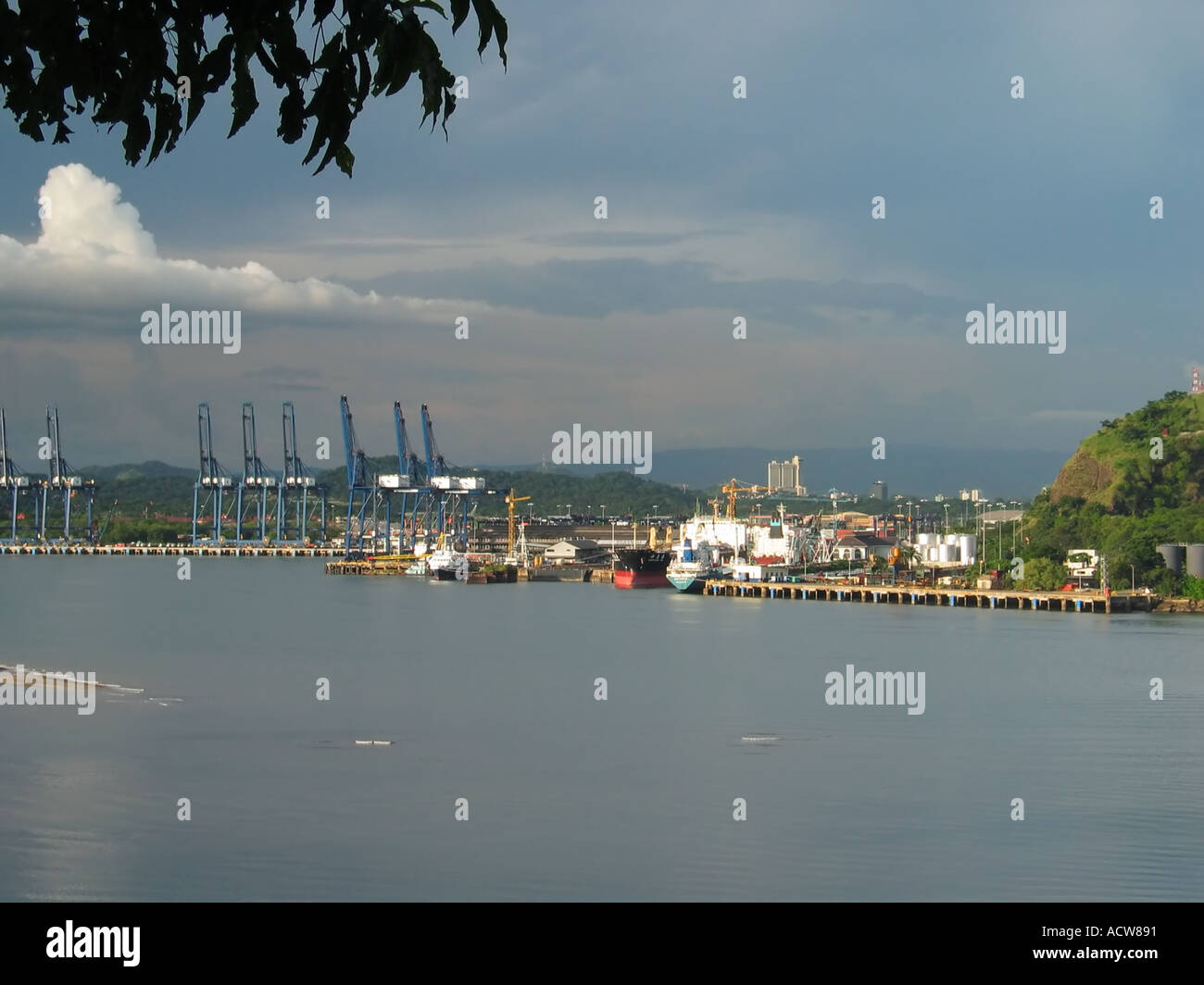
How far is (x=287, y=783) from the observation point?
12.5 m

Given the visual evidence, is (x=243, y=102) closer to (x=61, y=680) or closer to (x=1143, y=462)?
(x=61, y=680)

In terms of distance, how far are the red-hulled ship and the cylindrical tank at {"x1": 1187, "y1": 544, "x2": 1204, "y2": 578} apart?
1849 centimetres

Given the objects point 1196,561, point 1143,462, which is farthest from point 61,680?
point 1143,462

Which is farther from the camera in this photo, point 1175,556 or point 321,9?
point 1175,556

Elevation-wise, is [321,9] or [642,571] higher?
[321,9]

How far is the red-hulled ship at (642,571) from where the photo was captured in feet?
177

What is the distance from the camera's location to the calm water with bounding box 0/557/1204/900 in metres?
9.62

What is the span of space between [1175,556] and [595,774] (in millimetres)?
32215

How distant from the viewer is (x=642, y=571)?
178 feet

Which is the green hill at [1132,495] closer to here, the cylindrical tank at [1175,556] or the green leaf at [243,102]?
the cylindrical tank at [1175,556]

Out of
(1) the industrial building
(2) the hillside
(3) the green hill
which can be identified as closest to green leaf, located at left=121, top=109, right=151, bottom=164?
(3) the green hill

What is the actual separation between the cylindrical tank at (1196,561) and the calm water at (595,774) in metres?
14.3
